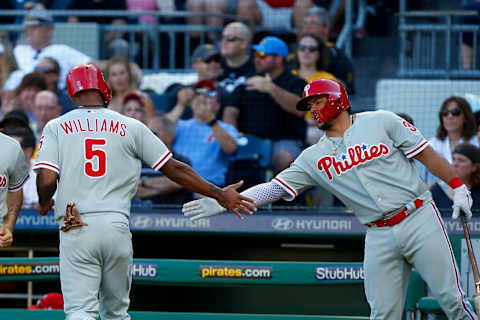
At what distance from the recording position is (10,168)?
518 cm

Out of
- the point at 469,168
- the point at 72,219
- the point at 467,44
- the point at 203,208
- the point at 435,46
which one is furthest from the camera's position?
the point at 435,46

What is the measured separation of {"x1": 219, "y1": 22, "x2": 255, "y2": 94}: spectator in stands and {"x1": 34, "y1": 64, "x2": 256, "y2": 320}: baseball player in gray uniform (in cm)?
376

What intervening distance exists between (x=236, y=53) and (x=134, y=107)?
1262 mm

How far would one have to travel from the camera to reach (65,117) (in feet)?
16.0

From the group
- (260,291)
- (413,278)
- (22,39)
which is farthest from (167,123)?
(413,278)

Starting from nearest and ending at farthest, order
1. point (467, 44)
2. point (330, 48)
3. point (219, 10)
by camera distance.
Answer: point (330, 48) < point (467, 44) < point (219, 10)

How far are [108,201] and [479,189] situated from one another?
133 inches

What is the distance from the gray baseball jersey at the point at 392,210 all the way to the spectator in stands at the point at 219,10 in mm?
4747

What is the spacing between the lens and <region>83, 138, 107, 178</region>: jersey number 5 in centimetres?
478

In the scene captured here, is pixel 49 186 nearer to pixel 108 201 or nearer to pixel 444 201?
pixel 108 201

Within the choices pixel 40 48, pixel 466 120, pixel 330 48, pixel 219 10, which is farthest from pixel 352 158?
pixel 40 48

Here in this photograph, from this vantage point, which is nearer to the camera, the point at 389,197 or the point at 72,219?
the point at 72,219

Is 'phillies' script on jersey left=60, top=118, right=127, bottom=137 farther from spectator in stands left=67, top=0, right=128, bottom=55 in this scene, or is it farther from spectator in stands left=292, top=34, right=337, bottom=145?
spectator in stands left=67, top=0, right=128, bottom=55

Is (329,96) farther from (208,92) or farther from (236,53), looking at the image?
(236,53)
